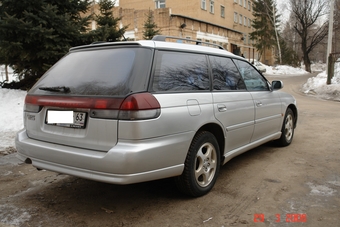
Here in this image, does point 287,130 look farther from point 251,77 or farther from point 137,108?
point 137,108

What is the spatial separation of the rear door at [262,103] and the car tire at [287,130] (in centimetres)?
32

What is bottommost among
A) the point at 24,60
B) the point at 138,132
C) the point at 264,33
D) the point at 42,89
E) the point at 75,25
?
the point at 138,132

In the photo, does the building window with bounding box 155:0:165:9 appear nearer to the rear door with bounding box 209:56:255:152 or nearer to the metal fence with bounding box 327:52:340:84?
the metal fence with bounding box 327:52:340:84

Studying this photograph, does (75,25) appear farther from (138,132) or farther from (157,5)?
(157,5)

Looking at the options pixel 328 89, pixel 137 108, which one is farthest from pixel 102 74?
pixel 328 89

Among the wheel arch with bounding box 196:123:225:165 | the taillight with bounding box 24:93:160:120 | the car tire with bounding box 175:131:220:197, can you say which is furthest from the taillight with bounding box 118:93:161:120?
the wheel arch with bounding box 196:123:225:165

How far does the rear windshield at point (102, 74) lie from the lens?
274 centimetres

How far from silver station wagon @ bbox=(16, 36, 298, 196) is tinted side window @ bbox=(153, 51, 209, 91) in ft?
0.04

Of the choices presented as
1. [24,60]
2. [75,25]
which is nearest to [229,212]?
[75,25]

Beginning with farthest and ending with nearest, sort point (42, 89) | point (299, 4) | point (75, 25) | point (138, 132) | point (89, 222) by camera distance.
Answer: point (299, 4), point (75, 25), point (42, 89), point (89, 222), point (138, 132)

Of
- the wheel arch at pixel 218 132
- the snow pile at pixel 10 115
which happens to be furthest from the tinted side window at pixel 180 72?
the snow pile at pixel 10 115

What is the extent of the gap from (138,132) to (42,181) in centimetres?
204

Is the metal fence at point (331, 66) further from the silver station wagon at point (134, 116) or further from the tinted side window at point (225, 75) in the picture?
the silver station wagon at point (134, 116)

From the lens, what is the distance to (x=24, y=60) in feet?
28.8
